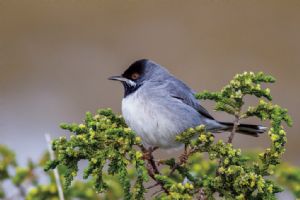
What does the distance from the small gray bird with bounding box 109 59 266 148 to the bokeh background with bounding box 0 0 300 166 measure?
4.60 meters

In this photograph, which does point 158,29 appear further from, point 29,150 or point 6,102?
point 29,150

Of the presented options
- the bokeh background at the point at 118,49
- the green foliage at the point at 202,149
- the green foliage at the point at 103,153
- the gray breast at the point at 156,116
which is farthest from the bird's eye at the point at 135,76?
the bokeh background at the point at 118,49

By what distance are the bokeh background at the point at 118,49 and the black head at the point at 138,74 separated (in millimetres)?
4674

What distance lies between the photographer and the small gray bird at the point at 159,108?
5.63m

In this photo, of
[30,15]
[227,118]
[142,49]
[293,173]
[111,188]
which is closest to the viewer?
[111,188]

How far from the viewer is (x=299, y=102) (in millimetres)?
12094

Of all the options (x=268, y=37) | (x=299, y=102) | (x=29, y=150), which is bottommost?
(x=29, y=150)

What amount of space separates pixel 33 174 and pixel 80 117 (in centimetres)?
544

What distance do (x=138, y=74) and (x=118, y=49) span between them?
25.8 ft

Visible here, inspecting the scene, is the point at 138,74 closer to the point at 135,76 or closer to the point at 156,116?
the point at 135,76

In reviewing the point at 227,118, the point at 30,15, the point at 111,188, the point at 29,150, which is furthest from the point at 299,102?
the point at 111,188

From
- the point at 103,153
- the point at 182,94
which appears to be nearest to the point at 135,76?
the point at 182,94

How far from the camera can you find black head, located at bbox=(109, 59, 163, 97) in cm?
615

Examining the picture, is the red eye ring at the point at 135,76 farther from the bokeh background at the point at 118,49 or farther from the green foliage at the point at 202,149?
the bokeh background at the point at 118,49
